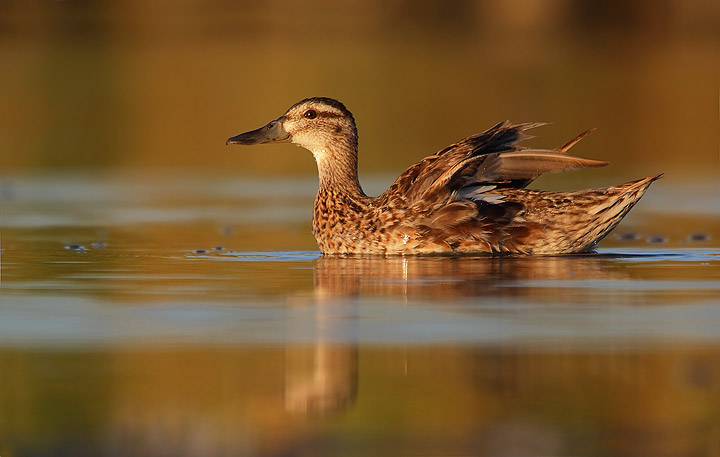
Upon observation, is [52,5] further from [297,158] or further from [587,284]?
[587,284]

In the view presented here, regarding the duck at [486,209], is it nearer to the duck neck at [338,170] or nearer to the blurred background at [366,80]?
the duck neck at [338,170]

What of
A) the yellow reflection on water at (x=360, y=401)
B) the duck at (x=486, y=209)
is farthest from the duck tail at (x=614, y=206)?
the yellow reflection on water at (x=360, y=401)

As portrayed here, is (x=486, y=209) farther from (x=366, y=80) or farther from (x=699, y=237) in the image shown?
(x=366, y=80)

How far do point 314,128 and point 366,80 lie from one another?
64.5 ft

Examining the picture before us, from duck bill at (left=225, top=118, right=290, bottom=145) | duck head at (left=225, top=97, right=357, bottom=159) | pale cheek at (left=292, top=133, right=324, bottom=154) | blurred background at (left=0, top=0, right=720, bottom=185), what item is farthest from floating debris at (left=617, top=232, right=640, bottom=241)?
blurred background at (left=0, top=0, right=720, bottom=185)

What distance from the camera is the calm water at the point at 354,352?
5.20m

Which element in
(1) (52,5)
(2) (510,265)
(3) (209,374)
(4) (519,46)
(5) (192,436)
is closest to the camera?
(5) (192,436)

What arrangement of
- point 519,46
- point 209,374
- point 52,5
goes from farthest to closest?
point 52,5 → point 519,46 → point 209,374

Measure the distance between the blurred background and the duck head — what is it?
178 inches

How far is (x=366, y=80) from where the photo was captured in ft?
102

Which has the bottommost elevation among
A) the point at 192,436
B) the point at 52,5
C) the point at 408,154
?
the point at 192,436

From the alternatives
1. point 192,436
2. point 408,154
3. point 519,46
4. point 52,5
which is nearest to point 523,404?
point 192,436

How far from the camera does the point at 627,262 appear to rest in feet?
31.8

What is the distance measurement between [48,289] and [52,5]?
47.9m
